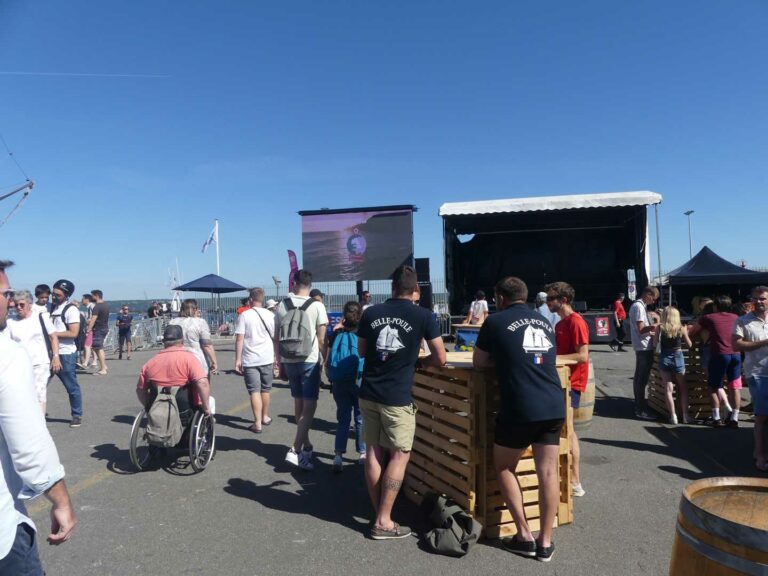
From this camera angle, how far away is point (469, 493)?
3656 millimetres

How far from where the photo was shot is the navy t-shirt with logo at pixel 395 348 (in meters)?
3.66

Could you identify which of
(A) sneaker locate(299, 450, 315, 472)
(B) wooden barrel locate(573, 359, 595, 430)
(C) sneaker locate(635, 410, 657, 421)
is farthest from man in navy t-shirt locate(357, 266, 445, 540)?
(C) sneaker locate(635, 410, 657, 421)

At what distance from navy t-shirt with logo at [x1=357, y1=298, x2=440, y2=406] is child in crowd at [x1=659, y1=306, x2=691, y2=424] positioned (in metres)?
4.50

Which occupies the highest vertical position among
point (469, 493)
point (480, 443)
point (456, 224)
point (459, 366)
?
point (456, 224)

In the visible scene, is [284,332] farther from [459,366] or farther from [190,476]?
[459,366]

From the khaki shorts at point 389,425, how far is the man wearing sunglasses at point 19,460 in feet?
7.05

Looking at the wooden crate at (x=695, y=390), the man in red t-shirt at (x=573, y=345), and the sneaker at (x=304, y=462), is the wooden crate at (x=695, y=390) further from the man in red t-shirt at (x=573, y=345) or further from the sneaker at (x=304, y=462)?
the sneaker at (x=304, y=462)

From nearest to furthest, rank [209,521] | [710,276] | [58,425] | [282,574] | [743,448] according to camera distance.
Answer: [282,574] → [209,521] → [743,448] → [58,425] → [710,276]

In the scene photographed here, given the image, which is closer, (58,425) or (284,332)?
(284,332)

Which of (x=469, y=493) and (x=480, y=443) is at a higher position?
(x=480, y=443)

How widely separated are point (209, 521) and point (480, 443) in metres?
2.13

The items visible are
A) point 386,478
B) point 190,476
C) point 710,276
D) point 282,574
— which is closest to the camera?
point 282,574

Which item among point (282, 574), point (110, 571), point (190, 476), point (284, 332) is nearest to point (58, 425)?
point (190, 476)

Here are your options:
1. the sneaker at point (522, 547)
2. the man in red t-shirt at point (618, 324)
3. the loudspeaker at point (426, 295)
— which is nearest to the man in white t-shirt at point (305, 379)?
the sneaker at point (522, 547)
